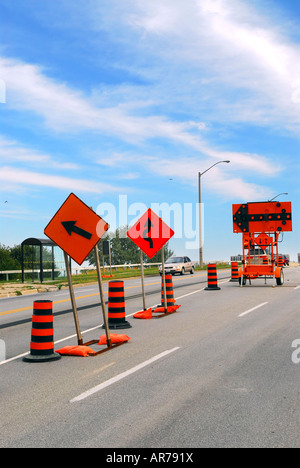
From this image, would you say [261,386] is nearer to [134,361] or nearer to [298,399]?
[298,399]

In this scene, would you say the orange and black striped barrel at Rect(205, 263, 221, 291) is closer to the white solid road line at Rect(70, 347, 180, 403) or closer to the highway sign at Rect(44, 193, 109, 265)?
the white solid road line at Rect(70, 347, 180, 403)

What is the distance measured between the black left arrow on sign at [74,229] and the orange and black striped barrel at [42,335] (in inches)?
50.6

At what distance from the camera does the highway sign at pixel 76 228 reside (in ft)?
30.1

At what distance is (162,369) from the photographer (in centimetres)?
776

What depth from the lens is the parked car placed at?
4109cm

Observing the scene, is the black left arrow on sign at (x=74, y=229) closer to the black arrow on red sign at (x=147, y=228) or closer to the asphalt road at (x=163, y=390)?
the asphalt road at (x=163, y=390)

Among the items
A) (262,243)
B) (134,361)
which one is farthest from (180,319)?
(262,243)

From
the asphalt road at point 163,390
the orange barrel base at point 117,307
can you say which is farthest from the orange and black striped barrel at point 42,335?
the orange barrel base at point 117,307

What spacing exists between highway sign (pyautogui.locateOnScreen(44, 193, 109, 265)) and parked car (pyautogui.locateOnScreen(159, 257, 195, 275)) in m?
31.2

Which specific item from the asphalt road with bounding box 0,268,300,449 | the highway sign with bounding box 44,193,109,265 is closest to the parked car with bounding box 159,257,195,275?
the asphalt road with bounding box 0,268,300,449

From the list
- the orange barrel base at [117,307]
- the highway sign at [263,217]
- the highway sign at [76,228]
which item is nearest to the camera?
the highway sign at [76,228]

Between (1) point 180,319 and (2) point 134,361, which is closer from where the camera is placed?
(2) point 134,361

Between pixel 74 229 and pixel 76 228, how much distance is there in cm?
4
